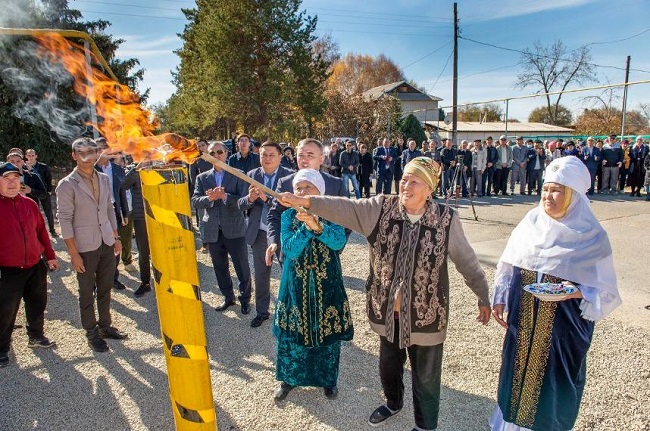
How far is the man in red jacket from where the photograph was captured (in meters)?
4.03

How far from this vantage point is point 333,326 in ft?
10.7

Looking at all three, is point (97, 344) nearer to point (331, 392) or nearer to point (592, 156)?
point (331, 392)

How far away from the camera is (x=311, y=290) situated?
3217 mm

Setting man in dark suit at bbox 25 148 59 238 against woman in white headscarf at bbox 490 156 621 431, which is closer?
woman in white headscarf at bbox 490 156 621 431

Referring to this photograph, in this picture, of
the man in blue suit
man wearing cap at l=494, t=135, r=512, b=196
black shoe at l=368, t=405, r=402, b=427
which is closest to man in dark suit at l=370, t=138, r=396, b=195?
man wearing cap at l=494, t=135, r=512, b=196

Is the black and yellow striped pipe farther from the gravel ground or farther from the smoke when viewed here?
the smoke

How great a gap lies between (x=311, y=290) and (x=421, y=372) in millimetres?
981

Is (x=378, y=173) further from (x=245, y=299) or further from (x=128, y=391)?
(x=128, y=391)

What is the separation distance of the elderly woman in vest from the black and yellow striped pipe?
908 mm

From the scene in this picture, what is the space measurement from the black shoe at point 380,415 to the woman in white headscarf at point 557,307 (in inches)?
33.8

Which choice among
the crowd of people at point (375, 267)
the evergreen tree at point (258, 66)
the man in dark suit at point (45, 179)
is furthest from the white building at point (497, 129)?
the crowd of people at point (375, 267)

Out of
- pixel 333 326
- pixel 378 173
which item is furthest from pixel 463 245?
pixel 378 173

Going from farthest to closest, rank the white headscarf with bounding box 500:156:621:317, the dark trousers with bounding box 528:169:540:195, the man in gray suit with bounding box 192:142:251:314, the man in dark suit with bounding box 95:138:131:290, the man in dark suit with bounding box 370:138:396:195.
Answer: the dark trousers with bounding box 528:169:540:195 → the man in dark suit with bounding box 370:138:396:195 → the man in dark suit with bounding box 95:138:131:290 → the man in gray suit with bounding box 192:142:251:314 → the white headscarf with bounding box 500:156:621:317

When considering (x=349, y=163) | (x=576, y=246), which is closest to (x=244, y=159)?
(x=576, y=246)
